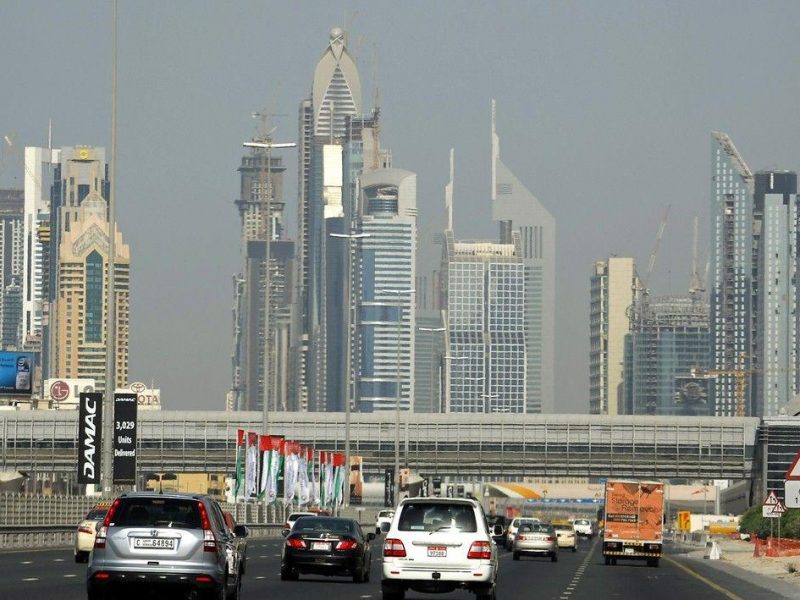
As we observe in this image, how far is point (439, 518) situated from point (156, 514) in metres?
7.42

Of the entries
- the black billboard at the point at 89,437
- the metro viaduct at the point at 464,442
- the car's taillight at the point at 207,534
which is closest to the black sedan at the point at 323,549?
the car's taillight at the point at 207,534

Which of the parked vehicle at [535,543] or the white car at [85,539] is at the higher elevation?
the white car at [85,539]

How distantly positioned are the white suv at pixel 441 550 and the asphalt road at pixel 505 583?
3129 mm

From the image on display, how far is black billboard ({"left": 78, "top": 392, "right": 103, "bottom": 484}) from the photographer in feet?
201

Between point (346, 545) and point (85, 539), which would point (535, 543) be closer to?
point (85, 539)

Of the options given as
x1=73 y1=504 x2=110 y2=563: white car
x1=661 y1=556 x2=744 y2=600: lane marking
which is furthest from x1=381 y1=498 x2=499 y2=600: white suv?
x1=73 y1=504 x2=110 y2=563: white car

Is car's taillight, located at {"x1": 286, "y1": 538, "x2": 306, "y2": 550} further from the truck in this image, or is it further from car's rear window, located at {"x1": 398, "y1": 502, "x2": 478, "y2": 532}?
the truck

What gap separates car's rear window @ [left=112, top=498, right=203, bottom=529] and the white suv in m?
6.67

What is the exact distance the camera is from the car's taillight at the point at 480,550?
3169 cm

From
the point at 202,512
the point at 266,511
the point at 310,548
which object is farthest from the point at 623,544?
the point at 202,512

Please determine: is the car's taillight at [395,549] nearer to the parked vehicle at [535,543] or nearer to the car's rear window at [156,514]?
the car's rear window at [156,514]

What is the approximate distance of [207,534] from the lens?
25734 millimetres

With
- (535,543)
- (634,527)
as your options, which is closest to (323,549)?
(535,543)

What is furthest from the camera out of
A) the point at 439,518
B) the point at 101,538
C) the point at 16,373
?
the point at 16,373
